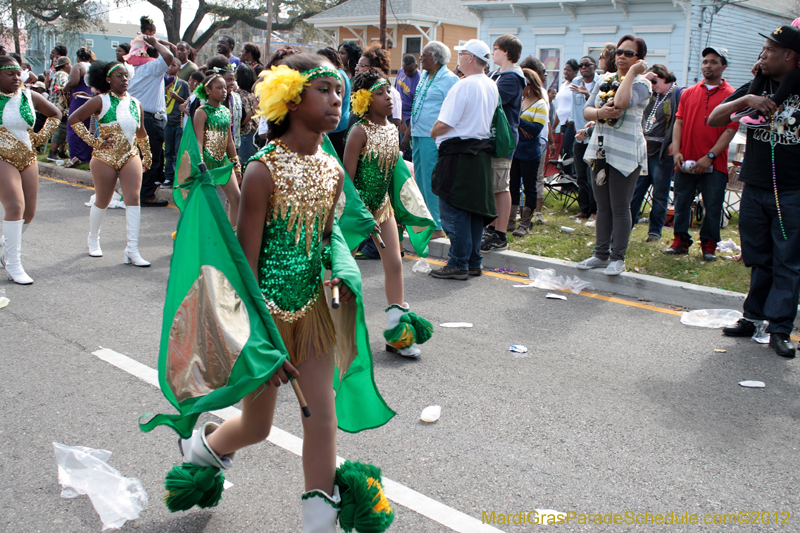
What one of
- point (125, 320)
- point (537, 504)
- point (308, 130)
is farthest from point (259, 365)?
point (125, 320)

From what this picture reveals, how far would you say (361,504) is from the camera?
8.55 feet

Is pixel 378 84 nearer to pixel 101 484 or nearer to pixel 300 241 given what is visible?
pixel 300 241

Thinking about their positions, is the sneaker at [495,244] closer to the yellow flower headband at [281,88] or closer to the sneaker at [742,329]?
the sneaker at [742,329]

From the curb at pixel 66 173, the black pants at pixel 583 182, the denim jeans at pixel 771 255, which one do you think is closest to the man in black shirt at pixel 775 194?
the denim jeans at pixel 771 255

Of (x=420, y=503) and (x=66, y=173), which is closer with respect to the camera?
(x=420, y=503)

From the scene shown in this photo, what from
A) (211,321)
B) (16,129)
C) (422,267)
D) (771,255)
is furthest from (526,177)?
(211,321)

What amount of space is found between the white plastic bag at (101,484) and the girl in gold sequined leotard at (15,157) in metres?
3.75

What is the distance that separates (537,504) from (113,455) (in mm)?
2084

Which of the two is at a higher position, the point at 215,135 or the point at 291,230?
the point at 215,135

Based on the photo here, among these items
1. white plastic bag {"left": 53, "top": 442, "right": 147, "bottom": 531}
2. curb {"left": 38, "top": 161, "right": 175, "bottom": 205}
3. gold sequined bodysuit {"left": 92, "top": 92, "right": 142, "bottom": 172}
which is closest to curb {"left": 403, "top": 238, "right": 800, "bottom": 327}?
gold sequined bodysuit {"left": 92, "top": 92, "right": 142, "bottom": 172}

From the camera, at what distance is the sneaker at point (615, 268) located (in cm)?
676

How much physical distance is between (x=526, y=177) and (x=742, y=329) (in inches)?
149

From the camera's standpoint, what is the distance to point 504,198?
309 inches

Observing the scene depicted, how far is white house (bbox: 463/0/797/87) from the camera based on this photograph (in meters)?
19.1
